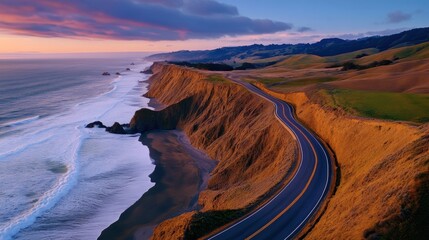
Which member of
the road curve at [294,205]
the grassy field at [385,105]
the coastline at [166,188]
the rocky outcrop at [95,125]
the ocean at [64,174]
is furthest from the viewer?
the rocky outcrop at [95,125]

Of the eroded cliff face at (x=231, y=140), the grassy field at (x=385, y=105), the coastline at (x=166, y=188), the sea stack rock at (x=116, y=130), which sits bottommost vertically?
the coastline at (x=166, y=188)

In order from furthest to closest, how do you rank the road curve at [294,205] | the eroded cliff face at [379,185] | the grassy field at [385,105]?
the grassy field at [385,105] → the road curve at [294,205] → the eroded cliff face at [379,185]

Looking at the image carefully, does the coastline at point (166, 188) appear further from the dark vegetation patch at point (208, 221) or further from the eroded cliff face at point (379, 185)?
the eroded cliff face at point (379, 185)

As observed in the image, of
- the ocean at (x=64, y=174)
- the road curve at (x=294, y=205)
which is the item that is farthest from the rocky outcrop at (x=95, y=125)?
the road curve at (x=294, y=205)

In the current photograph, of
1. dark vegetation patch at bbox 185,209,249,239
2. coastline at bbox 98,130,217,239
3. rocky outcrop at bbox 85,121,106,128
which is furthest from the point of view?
rocky outcrop at bbox 85,121,106,128

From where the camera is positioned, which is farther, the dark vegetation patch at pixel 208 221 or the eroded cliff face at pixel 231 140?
the eroded cliff face at pixel 231 140

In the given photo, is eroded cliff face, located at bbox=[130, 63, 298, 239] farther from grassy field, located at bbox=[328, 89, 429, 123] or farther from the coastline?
grassy field, located at bbox=[328, 89, 429, 123]

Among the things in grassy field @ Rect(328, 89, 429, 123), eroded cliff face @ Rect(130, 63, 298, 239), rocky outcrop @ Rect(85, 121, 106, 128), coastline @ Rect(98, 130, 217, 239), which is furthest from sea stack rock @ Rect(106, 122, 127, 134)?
grassy field @ Rect(328, 89, 429, 123)
